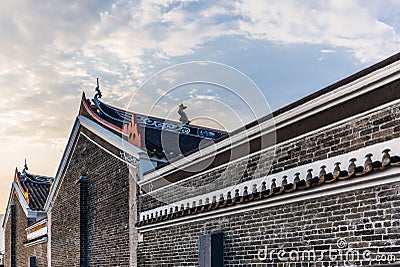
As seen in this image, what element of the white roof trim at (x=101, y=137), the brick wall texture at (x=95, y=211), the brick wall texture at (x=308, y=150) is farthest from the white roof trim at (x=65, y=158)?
the brick wall texture at (x=308, y=150)

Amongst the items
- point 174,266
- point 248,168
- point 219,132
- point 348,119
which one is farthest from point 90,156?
point 348,119

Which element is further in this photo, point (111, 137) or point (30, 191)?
point (30, 191)

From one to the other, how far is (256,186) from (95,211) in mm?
6386

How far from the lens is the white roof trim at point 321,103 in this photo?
475 cm

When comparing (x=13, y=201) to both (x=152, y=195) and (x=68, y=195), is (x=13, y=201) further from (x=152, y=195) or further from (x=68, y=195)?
(x=152, y=195)

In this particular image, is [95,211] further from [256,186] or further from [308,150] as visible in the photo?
[308,150]

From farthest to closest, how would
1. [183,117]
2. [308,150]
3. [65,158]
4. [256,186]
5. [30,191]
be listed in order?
[30,191] < [65,158] < [183,117] < [256,186] < [308,150]

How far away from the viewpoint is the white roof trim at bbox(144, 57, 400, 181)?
475 cm

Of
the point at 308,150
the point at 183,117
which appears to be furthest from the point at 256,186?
the point at 183,117

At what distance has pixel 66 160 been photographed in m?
14.6

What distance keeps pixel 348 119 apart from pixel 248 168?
1850 millimetres

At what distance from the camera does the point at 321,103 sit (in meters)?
5.54

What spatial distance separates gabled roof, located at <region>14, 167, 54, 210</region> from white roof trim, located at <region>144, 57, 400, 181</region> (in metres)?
13.5
